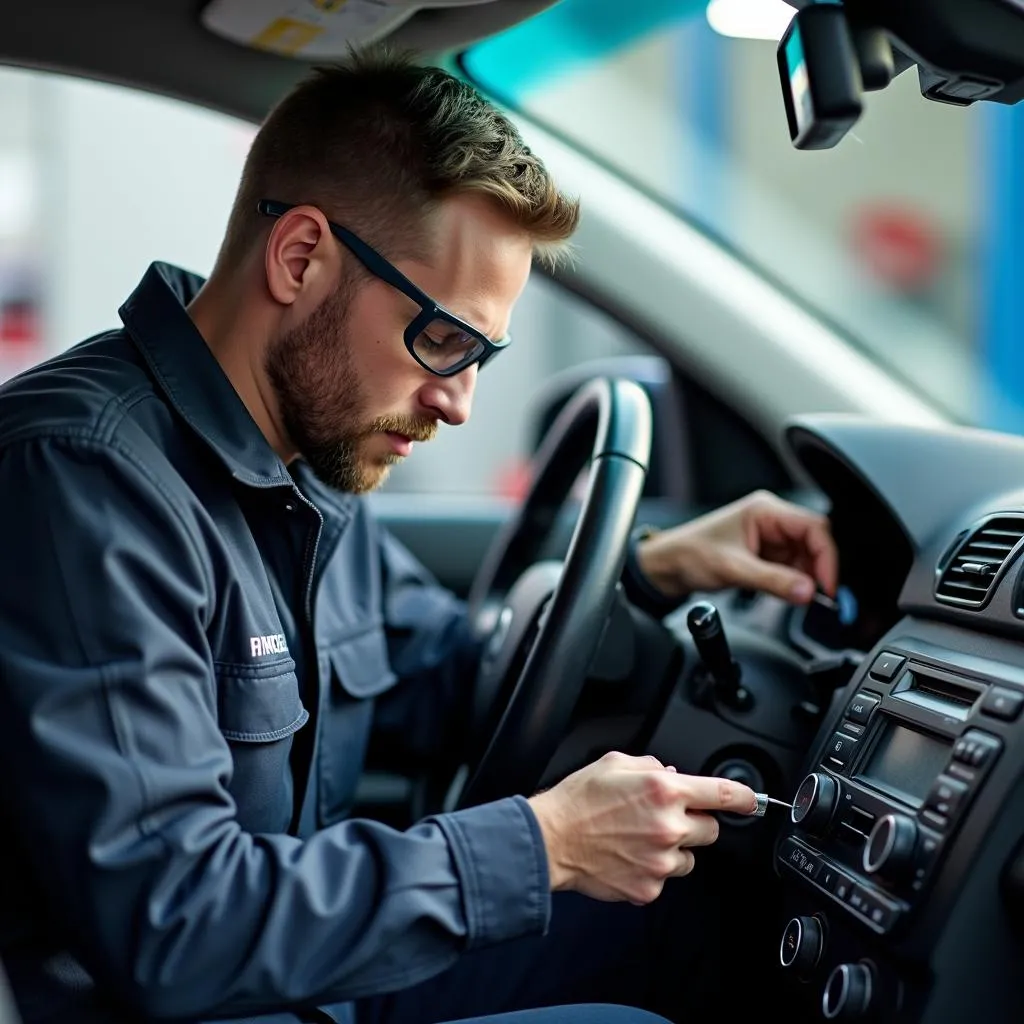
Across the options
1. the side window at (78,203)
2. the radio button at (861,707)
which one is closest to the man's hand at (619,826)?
the radio button at (861,707)

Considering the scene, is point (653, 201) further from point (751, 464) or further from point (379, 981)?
point (379, 981)

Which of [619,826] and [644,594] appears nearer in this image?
[619,826]

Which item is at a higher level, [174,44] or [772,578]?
[174,44]

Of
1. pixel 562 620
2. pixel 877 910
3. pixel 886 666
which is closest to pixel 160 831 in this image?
pixel 562 620

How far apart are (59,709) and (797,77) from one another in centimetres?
72

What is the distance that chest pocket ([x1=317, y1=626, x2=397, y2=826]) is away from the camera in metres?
1.47

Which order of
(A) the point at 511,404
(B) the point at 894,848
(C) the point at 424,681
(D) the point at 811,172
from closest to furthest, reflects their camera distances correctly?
1. (B) the point at 894,848
2. (C) the point at 424,681
3. (D) the point at 811,172
4. (A) the point at 511,404

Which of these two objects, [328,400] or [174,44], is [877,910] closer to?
[328,400]

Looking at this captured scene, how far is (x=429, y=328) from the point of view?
124 centimetres

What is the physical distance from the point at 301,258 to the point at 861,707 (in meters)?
0.67

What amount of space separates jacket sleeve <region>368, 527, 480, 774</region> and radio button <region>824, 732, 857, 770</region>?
54 cm

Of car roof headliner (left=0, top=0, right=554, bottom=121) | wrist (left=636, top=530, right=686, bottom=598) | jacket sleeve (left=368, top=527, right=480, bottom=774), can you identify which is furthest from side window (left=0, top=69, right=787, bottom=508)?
wrist (left=636, top=530, right=686, bottom=598)

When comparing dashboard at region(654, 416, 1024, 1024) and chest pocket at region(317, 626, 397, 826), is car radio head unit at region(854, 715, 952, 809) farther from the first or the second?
chest pocket at region(317, 626, 397, 826)

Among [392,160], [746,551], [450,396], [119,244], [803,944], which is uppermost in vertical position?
[392,160]
